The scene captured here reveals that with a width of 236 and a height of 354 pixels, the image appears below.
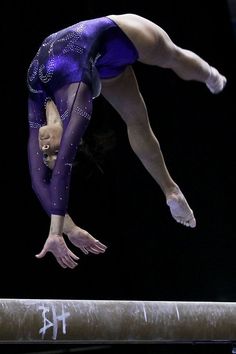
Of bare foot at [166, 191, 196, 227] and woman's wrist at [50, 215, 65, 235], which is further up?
woman's wrist at [50, 215, 65, 235]

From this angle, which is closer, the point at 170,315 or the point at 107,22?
the point at 170,315

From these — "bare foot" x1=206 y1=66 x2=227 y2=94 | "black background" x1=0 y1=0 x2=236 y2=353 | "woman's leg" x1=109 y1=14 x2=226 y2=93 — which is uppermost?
"woman's leg" x1=109 y1=14 x2=226 y2=93

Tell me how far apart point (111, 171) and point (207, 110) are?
106 cm

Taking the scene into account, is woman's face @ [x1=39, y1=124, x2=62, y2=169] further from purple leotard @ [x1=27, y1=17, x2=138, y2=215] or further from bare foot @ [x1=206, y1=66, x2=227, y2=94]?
bare foot @ [x1=206, y1=66, x2=227, y2=94]

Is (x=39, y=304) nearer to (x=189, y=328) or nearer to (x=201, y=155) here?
(x=189, y=328)

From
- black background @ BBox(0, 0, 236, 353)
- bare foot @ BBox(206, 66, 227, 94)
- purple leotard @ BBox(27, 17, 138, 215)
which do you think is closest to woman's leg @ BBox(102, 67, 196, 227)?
purple leotard @ BBox(27, 17, 138, 215)

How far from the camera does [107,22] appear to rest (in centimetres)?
439

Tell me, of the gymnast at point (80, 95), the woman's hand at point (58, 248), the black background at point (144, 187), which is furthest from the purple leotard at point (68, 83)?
the black background at point (144, 187)

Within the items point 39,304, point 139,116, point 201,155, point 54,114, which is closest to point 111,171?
point 201,155

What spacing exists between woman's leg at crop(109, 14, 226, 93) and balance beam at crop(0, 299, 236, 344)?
1.29 meters

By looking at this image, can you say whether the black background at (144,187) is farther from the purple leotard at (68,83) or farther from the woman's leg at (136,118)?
the purple leotard at (68,83)

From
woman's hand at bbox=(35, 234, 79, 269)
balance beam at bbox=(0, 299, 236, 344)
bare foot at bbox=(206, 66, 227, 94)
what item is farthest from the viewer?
bare foot at bbox=(206, 66, 227, 94)

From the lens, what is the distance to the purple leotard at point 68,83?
391 centimetres

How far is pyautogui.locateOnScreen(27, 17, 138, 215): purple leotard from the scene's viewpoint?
3906 millimetres
